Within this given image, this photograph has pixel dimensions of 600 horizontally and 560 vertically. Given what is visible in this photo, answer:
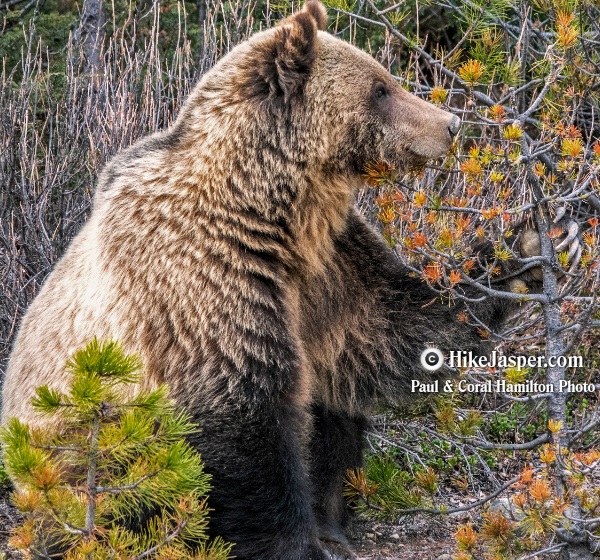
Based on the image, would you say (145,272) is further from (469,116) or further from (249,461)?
(469,116)

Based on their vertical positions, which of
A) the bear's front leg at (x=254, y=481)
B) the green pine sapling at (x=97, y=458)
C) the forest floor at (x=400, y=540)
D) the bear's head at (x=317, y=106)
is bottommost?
the forest floor at (x=400, y=540)

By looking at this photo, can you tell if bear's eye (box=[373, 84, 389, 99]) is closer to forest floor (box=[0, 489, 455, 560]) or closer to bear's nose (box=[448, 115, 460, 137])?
bear's nose (box=[448, 115, 460, 137])

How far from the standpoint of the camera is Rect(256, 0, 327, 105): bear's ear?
3820 mm

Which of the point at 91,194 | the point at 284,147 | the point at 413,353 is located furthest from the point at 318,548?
the point at 91,194

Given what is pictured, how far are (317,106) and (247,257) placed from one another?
0.70 metres

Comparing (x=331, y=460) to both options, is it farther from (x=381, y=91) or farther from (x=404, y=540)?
(x=381, y=91)

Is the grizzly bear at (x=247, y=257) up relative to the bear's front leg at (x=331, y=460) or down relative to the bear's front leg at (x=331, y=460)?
up

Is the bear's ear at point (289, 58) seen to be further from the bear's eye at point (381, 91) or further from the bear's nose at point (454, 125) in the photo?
the bear's nose at point (454, 125)

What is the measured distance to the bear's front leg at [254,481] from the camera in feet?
12.0

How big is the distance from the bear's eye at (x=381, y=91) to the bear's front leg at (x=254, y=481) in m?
1.37

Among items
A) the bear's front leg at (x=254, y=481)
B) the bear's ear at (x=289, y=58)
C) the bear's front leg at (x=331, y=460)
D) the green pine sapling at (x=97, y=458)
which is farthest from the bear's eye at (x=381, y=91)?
the green pine sapling at (x=97, y=458)

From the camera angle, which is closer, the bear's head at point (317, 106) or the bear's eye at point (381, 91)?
the bear's head at point (317, 106)

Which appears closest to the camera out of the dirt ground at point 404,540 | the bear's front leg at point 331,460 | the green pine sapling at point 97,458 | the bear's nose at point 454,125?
the green pine sapling at point 97,458

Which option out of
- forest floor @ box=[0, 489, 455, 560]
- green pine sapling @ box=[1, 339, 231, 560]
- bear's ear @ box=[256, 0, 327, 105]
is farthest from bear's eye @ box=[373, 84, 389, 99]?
forest floor @ box=[0, 489, 455, 560]
